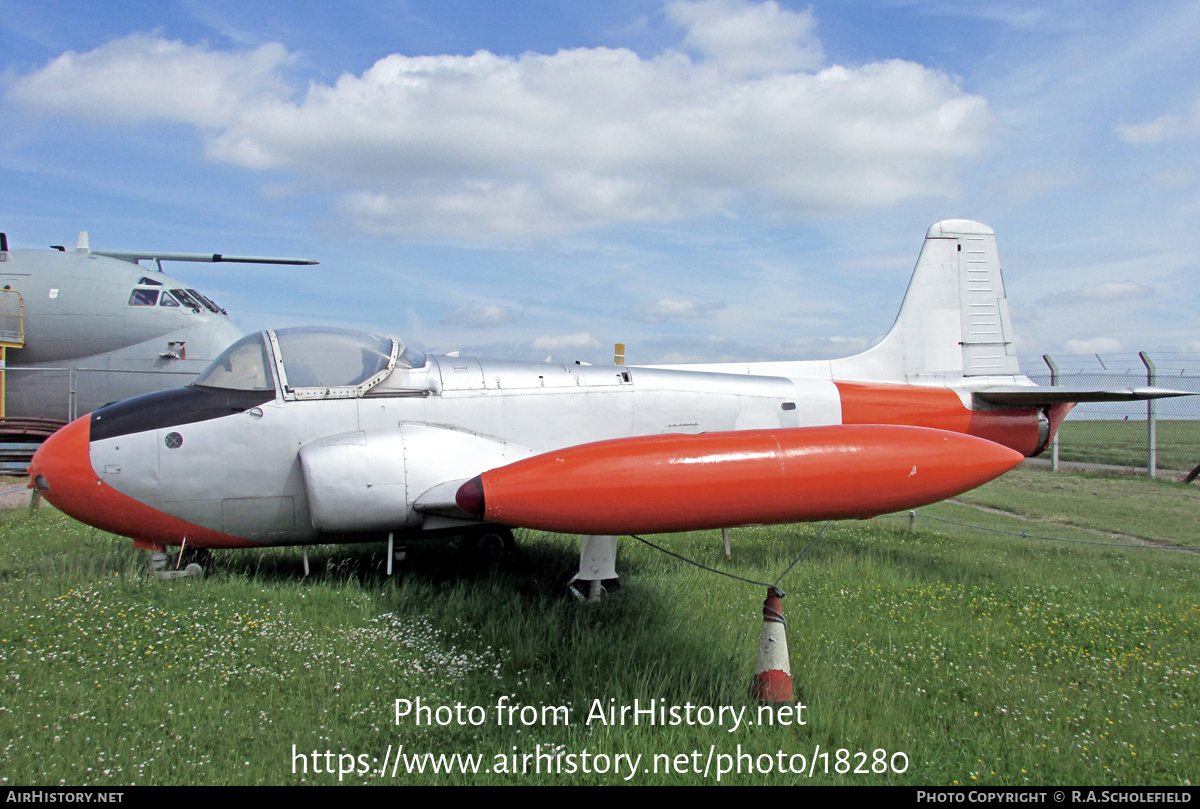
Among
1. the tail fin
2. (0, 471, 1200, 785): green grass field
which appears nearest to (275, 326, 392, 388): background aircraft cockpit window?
(0, 471, 1200, 785): green grass field

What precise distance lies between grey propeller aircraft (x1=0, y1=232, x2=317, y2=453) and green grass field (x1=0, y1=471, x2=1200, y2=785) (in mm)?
12310

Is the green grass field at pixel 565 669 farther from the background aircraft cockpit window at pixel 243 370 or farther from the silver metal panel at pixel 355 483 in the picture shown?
the background aircraft cockpit window at pixel 243 370

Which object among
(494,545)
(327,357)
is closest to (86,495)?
(327,357)

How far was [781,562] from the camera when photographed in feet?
24.9

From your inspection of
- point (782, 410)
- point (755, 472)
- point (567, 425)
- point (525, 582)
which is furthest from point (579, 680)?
point (782, 410)

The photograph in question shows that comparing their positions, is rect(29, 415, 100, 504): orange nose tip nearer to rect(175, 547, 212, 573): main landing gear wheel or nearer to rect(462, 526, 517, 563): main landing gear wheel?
rect(175, 547, 212, 573): main landing gear wheel

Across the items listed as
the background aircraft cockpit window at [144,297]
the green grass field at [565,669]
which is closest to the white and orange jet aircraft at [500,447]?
the green grass field at [565,669]

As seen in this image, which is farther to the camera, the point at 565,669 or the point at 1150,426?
the point at 1150,426

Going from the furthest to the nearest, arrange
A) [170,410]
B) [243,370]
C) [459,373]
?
[459,373]
[243,370]
[170,410]

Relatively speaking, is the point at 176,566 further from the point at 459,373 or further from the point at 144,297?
the point at 144,297

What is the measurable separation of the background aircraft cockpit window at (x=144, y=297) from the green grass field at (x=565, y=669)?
12.8 metres

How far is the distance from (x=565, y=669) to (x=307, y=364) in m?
3.35

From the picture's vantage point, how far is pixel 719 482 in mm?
3832

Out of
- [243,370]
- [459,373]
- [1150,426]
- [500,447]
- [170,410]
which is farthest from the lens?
[1150,426]
